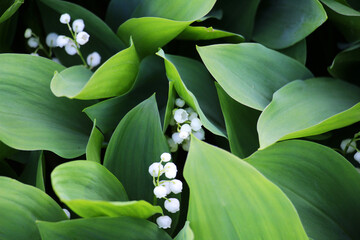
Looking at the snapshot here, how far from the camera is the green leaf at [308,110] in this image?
58 cm

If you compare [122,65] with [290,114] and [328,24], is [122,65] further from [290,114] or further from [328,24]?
[328,24]

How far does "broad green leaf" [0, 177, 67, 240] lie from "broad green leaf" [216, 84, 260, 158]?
28 cm

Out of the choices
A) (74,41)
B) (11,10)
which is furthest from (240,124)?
(11,10)

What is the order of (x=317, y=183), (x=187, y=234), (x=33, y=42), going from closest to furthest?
(x=187, y=234) < (x=317, y=183) < (x=33, y=42)

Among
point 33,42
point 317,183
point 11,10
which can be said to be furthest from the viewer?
point 33,42

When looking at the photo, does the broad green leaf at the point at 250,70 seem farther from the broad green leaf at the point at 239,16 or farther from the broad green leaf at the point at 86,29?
the broad green leaf at the point at 86,29

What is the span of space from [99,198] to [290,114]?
289 mm

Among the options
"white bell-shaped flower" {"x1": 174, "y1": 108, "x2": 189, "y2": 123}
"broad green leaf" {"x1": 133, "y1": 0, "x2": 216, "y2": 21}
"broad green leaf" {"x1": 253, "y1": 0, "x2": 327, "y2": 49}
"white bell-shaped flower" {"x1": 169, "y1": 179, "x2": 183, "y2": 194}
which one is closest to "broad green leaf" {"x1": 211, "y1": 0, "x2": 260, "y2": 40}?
"broad green leaf" {"x1": 253, "y1": 0, "x2": 327, "y2": 49}

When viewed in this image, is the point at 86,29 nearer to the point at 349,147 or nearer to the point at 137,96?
the point at 137,96

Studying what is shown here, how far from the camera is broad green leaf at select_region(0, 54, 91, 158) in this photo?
627 mm

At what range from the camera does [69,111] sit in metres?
0.70

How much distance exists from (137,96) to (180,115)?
0.41ft

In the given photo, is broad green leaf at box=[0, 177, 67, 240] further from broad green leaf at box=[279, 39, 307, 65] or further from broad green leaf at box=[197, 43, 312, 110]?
broad green leaf at box=[279, 39, 307, 65]

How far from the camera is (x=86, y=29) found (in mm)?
779
